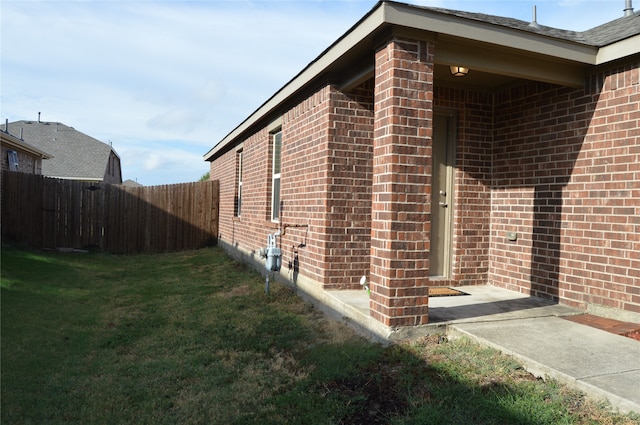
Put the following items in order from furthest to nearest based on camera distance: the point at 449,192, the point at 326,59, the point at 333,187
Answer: the point at 449,192, the point at 333,187, the point at 326,59

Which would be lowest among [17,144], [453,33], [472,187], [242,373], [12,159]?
[242,373]

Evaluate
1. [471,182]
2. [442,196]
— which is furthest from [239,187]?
[471,182]

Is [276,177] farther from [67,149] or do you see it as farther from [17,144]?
[67,149]

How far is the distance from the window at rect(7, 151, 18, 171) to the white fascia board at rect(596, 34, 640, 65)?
1787 centimetres

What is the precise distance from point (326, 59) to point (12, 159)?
1554 cm

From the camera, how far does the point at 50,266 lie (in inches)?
378

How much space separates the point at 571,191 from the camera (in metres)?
5.20

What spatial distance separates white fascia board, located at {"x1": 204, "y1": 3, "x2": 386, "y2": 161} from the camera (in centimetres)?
416

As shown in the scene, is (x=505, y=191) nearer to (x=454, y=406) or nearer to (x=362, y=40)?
(x=362, y=40)

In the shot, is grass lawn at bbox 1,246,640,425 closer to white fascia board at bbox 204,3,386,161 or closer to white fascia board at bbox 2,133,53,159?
white fascia board at bbox 204,3,386,161

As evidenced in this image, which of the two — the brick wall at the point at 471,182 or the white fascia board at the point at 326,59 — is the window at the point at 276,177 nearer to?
the white fascia board at the point at 326,59

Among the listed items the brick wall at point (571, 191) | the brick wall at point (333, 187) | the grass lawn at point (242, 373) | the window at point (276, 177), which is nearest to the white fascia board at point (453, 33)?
the brick wall at point (571, 191)

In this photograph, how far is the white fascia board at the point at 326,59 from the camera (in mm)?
4160

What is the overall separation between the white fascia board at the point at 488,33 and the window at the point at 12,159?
1663 centimetres
